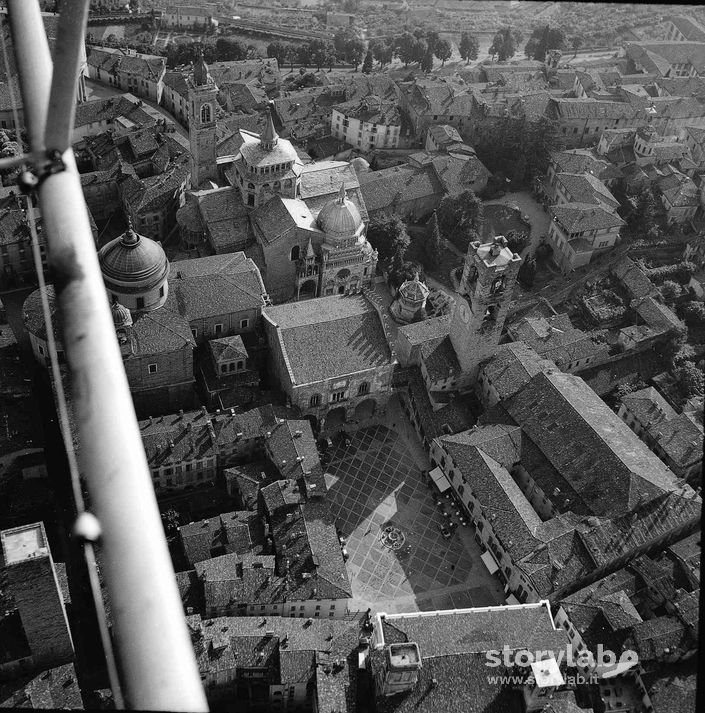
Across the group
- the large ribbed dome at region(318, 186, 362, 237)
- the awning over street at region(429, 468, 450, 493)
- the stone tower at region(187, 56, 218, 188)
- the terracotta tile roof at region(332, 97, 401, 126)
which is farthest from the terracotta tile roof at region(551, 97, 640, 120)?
the awning over street at region(429, 468, 450, 493)

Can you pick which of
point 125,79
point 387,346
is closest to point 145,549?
point 387,346

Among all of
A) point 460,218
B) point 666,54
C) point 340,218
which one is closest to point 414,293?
point 340,218

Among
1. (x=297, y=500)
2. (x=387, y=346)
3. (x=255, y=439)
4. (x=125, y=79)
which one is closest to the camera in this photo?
(x=297, y=500)

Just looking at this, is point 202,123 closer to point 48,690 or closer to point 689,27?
point 48,690

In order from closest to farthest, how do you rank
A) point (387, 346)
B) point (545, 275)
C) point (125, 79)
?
point (387, 346) < point (545, 275) < point (125, 79)

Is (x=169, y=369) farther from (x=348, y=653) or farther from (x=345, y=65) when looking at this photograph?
(x=345, y=65)

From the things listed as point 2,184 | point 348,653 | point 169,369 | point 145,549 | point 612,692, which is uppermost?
point 145,549

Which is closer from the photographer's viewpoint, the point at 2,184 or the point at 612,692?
the point at 612,692

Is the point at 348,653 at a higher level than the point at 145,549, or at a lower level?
lower
